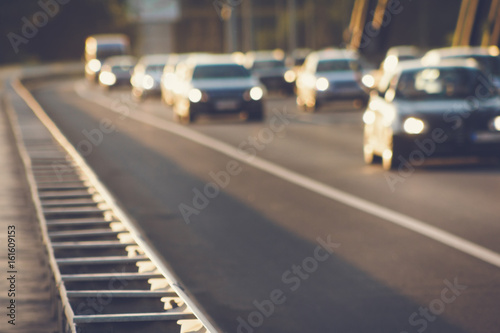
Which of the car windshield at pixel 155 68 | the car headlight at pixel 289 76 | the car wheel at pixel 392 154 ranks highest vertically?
the car windshield at pixel 155 68

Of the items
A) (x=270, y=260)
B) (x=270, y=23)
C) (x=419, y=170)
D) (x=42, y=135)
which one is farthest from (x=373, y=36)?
(x=270, y=23)

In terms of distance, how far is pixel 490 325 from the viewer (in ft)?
22.2

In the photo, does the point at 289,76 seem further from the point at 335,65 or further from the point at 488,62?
the point at 488,62

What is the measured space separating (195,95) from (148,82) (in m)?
18.9

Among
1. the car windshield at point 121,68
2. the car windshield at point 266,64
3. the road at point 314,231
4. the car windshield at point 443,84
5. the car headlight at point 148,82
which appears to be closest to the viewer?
the road at point 314,231

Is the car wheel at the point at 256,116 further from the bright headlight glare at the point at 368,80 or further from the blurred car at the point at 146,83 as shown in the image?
the blurred car at the point at 146,83

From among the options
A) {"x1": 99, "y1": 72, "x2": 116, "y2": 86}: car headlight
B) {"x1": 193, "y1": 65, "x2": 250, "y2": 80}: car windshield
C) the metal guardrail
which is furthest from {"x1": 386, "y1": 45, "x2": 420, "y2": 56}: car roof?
the metal guardrail

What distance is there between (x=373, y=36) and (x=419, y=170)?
123 feet

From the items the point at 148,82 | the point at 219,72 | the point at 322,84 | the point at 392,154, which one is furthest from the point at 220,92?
the point at 148,82

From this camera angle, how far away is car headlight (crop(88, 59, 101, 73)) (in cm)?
6990

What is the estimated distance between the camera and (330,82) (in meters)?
33.5

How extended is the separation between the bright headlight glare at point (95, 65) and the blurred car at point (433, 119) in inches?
2115

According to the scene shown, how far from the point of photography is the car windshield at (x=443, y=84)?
16969 mm

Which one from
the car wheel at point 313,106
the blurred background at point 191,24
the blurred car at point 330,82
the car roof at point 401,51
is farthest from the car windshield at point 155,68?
the blurred background at point 191,24
